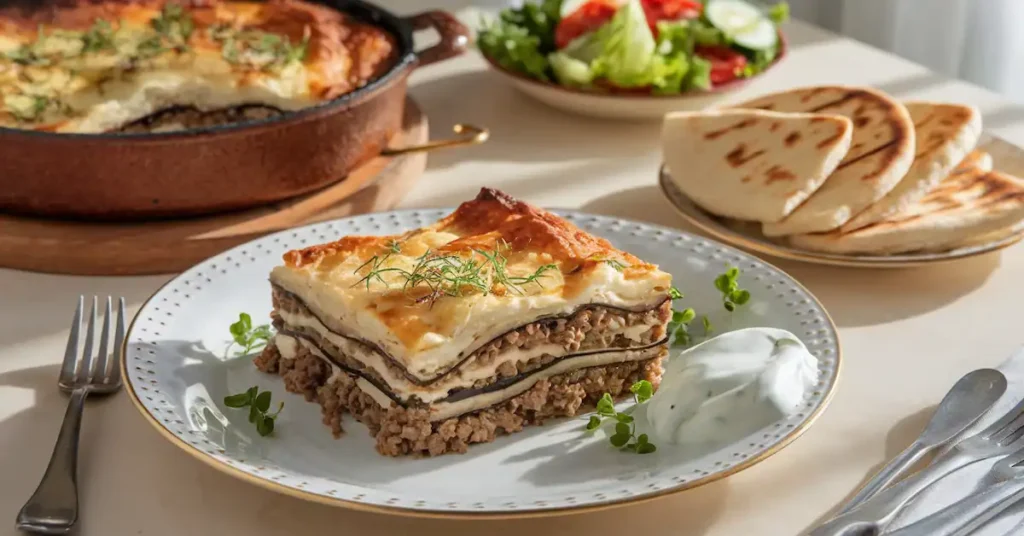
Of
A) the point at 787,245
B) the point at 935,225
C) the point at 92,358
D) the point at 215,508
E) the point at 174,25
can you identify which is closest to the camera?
the point at 215,508

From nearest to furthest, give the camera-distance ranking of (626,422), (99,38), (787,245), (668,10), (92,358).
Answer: (626,422) → (92,358) → (787,245) → (99,38) → (668,10)

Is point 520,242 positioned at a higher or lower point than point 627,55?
higher

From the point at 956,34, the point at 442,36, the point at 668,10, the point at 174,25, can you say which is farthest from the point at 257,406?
the point at 956,34

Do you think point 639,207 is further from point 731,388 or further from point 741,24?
point 731,388

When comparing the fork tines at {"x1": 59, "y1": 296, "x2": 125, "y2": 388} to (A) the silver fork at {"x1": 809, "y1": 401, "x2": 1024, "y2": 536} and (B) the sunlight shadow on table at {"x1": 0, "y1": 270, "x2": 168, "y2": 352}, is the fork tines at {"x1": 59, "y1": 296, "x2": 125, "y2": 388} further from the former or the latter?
(A) the silver fork at {"x1": 809, "y1": 401, "x2": 1024, "y2": 536}

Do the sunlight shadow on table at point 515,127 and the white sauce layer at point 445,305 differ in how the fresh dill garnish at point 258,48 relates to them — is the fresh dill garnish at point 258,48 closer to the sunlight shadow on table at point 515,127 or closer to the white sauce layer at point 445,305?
the sunlight shadow on table at point 515,127

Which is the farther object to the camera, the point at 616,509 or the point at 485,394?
the point at 485,394
